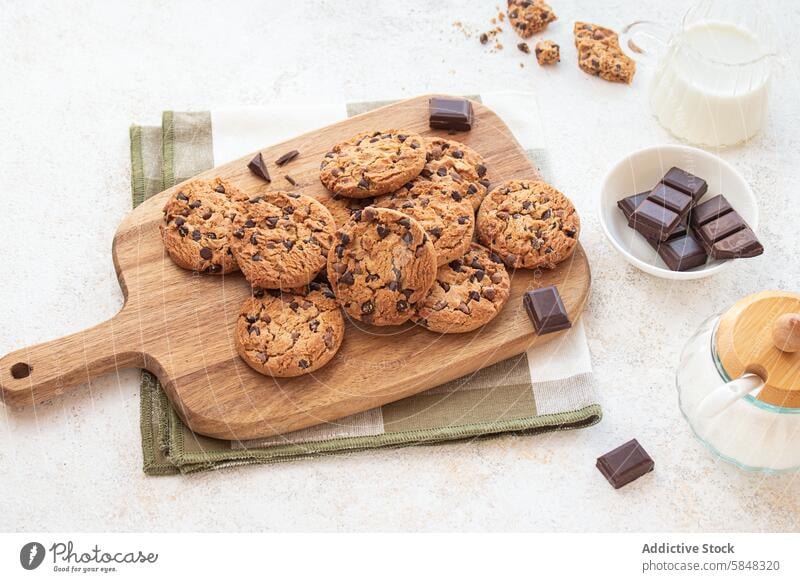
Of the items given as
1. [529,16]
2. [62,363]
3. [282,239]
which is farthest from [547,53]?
[62,363]

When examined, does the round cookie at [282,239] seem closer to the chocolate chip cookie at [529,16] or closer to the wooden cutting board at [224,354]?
the wooden cutting board at [224,354]

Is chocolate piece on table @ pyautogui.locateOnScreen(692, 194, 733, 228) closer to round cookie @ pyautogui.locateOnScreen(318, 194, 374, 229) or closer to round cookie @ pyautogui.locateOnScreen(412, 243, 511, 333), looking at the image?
round cookie @ pyautogui.locateOnScreen(412, 243, 511, 333)

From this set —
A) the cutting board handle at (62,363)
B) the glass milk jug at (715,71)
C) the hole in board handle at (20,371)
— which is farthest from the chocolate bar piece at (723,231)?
the hole in board handle at (20,371)

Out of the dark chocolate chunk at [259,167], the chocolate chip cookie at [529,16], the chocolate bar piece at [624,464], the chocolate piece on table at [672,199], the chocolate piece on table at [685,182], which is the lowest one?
the chocolate bar piece at [624,464]

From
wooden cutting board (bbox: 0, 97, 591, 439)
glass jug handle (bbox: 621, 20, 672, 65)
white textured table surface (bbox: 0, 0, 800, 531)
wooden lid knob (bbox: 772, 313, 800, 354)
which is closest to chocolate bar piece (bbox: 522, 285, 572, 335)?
wooden cutting board (bbox: 0, 97, 591, 439)

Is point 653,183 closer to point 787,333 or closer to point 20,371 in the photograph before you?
point 787,333

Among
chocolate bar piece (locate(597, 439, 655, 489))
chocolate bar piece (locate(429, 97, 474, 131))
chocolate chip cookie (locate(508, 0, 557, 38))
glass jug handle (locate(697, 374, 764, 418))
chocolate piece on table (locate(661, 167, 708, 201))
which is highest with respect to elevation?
chocolate chip cookie (locate(508, 0, 557, 38))

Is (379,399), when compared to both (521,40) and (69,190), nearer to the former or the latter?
(69,190)
